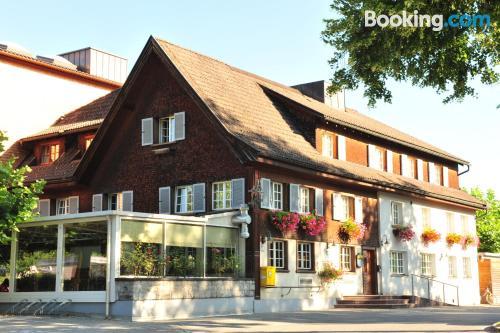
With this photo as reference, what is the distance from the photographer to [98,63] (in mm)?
39812

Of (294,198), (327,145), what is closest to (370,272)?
(327,145)

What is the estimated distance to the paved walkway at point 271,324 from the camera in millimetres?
16859

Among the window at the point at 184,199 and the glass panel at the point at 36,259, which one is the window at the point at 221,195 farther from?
the glass panel at the point at 36,259

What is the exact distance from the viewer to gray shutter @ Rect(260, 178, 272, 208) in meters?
25.0

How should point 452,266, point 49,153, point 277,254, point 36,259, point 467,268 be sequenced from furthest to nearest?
1. point 467,268
2. point 452,266
3. point 49,153
4. point 277,254
5. point 36,259

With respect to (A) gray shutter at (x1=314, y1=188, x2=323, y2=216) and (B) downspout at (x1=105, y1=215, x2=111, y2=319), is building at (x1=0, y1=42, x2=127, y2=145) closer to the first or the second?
(A) gray shutter at (x1=314, y1=188, x2=323, y2=216)

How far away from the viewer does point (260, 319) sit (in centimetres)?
2041

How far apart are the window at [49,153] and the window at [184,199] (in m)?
8.37

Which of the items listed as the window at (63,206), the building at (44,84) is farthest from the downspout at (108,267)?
the building at (44,84)

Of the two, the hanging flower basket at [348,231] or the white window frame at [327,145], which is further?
the white window frame at [327,145]

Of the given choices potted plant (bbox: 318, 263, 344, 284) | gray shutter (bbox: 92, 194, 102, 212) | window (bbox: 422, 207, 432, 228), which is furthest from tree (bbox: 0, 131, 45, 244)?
window (bbox: 422, 207, 432, 228)

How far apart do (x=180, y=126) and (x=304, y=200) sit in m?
5.23

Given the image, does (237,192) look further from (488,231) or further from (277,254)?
(488,231)

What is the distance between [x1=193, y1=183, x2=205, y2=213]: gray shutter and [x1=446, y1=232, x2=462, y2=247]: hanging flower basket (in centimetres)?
1502
